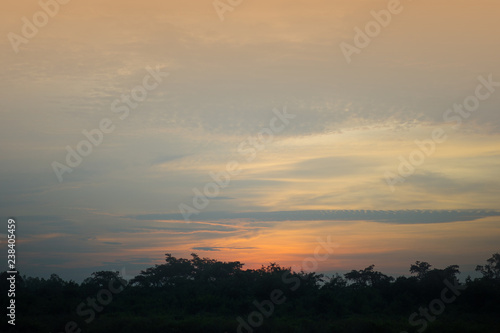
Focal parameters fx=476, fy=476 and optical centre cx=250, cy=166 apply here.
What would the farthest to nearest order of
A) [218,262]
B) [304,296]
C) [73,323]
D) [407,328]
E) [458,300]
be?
[218,262] → [304,296] → [458,300] → [73,323] → [407,328]

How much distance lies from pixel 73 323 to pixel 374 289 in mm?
22666

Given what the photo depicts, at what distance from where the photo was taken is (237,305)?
119ft

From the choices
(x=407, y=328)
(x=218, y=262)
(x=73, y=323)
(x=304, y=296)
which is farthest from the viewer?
(x=218, y=262)

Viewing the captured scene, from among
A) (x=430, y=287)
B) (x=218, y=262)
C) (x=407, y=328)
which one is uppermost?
(x=218, y=262)

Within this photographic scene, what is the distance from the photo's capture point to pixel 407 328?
28578 millimetres

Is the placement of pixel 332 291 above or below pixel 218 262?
below

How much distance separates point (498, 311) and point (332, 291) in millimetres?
11729

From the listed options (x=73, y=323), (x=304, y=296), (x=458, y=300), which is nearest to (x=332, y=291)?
(x=304, y=296)

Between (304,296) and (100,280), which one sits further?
A: (100,280)

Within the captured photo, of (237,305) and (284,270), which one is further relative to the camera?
(284,270)

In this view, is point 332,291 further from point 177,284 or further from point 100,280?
point 100,280

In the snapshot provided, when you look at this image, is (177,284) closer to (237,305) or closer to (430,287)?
(237,305)

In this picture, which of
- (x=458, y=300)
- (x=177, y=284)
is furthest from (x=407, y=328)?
(x=177, y=284)

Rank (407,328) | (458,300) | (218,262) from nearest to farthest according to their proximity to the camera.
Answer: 1. (407,328)
2. (458,300)
3. (218,262)
